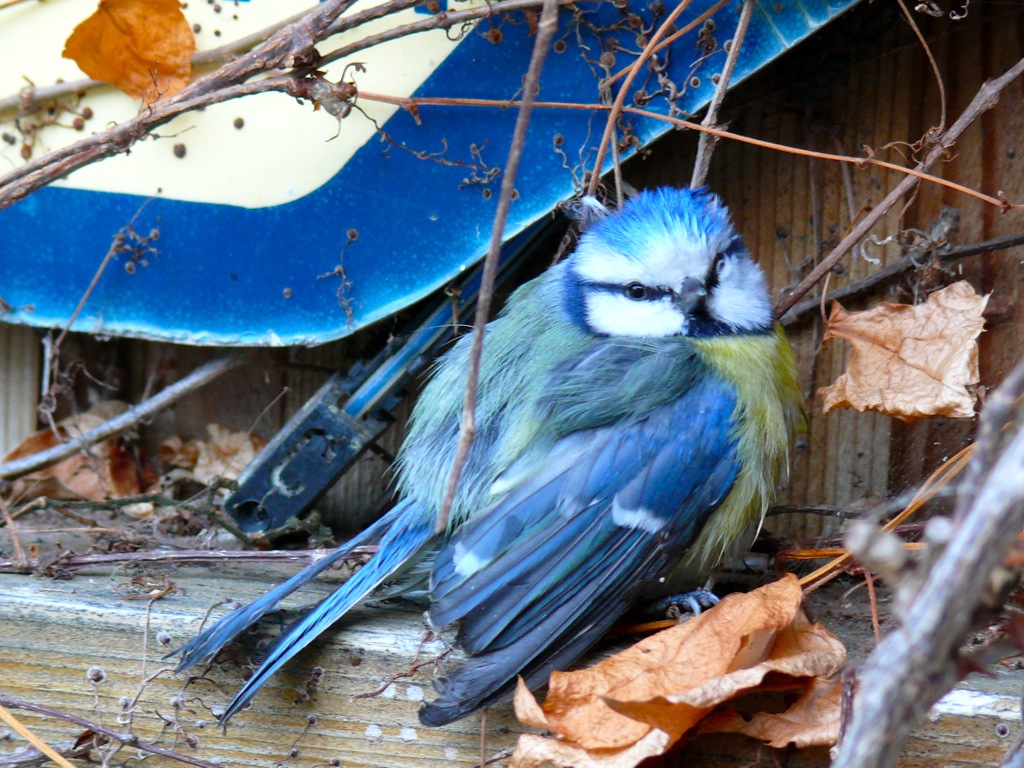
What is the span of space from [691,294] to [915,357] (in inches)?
11.7

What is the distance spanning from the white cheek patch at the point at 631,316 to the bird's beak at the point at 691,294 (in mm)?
15

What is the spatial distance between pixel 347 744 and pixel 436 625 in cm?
18

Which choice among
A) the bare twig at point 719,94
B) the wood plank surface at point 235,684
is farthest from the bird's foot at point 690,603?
the bare twig at point 719,94

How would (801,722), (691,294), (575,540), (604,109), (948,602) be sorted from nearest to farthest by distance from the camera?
(948,602) < (801,722) < (575,540) < (691,294) < (604,109)

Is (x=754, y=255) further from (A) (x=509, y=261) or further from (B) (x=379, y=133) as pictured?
(B) (x=379, y=133)

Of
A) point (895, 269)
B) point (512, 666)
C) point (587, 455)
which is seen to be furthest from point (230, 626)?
point (895, 269)

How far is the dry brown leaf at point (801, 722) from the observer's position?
0.92m

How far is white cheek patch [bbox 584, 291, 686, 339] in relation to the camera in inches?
49.4

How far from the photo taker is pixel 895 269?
4.70 feet

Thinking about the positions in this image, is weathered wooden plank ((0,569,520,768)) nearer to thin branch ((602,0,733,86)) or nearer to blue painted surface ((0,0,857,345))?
blue painted surface ((0,0,857,345))

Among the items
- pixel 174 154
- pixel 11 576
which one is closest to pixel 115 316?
pixel 174 154

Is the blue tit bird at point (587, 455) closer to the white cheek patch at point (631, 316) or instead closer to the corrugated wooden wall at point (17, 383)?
the white cheek patch at point (631, 316)

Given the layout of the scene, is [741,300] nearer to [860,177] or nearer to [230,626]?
[860,177]

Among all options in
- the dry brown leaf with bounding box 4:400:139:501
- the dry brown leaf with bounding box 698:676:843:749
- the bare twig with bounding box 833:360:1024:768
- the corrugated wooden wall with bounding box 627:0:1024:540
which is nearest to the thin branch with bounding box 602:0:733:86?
the corrugated wooden wall with bounding box 627:0:1024:540
